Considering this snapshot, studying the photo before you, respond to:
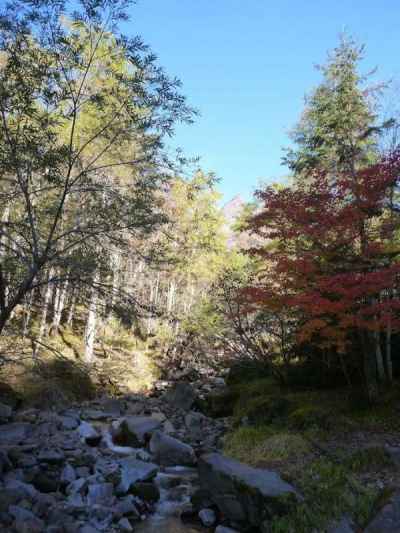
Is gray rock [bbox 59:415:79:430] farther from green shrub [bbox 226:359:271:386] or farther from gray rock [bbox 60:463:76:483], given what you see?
green shrub [bbox 226:359:271:386]


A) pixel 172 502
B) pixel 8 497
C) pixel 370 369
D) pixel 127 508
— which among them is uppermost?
pixel 370 369

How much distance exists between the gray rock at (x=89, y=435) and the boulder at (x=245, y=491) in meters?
3.60

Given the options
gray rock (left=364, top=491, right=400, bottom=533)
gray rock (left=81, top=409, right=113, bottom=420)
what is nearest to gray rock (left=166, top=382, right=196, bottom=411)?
gray rock (left=81, top=409, right=113, bottom=420)

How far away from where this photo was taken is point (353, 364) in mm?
10555

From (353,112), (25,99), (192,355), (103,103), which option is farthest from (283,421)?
(192,355)

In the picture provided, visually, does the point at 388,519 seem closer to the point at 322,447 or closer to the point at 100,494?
the point at 322,447

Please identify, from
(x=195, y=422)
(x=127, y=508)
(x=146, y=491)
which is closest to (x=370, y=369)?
(x=195, y=422)

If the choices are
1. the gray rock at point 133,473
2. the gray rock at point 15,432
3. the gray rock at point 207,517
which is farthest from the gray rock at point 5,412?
the gray rock at point 207,517

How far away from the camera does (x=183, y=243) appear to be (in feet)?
27.2

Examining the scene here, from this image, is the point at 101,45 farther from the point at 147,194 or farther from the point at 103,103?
the point at 147,194

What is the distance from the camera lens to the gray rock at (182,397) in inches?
493

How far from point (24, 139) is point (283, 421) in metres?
7.53

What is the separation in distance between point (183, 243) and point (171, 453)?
4.56 m

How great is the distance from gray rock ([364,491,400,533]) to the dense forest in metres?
0.68
